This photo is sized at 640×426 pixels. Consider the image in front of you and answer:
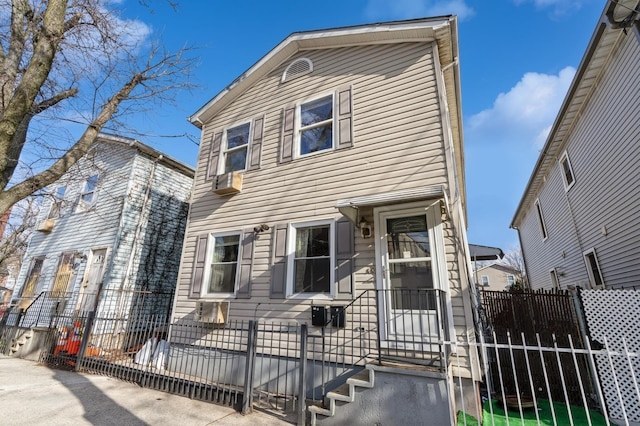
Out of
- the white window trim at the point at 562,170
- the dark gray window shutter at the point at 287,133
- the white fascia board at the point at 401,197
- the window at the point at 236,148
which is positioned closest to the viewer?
the white fascia board at the point at 401,197

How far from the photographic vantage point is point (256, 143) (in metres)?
7.78

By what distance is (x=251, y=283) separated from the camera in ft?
21.2

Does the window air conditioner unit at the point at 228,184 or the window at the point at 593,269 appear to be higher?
the window air conditioner unit at the point at 228,184

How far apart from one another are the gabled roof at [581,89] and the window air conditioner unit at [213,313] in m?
9.59

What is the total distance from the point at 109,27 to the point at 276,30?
13.9ft

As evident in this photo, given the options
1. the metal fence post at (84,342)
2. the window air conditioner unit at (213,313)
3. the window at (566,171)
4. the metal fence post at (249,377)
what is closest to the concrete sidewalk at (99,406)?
the metal fence post at (249,377)

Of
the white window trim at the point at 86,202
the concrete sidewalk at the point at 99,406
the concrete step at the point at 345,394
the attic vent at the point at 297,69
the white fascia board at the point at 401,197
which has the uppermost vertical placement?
the attic vent at the point at 297,69

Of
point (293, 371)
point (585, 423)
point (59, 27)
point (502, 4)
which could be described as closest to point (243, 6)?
point (59, 27)

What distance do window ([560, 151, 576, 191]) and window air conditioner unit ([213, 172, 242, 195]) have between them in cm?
1000

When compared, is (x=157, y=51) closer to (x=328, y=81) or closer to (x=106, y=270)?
(x=328, y=81)

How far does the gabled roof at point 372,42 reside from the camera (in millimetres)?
6137

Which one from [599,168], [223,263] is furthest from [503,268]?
[223,263]

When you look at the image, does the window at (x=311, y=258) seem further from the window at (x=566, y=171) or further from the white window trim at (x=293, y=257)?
the window at (x=566, y=171)

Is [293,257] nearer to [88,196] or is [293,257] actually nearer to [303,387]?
[303,387]
